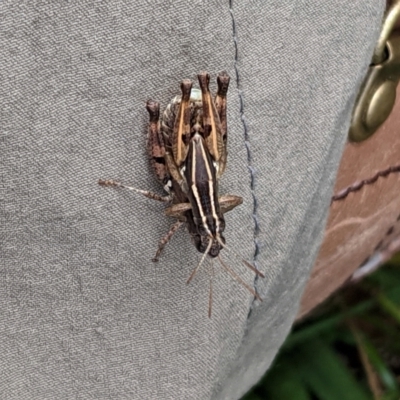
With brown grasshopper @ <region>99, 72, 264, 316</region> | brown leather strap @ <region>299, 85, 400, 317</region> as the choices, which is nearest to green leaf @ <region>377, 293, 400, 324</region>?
brown leather strap @ <region>299, 85, 400, 317</region>

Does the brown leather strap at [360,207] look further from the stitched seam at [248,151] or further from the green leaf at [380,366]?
the green leaf at [380,366]

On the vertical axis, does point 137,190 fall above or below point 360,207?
above

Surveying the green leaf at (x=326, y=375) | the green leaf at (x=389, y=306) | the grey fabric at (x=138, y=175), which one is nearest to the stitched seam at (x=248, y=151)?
the grey fabric at (x=138, y=175)

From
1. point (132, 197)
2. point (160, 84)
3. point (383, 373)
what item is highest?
point (160, 84)

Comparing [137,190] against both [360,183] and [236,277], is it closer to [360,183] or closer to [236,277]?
[236,277]

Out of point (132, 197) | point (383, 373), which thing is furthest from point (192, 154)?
point (383, 373)

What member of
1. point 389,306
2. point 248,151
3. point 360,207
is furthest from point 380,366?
point 248,151

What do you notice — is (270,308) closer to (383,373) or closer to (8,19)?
(8,19)
